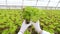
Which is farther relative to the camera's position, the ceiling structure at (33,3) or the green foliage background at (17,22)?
the ceiling structure at (33,3)

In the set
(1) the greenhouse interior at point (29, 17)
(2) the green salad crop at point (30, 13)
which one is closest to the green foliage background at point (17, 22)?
(1) the greenhouse interior at point (29, 17)

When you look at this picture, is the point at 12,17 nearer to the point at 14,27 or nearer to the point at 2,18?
the point at 2,18

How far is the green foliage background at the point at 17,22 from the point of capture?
2.14 m

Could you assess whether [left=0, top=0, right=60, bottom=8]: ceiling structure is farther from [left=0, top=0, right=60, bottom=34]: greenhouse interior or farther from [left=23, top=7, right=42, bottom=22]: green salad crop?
[left=23, top=7, right=42, bottom=22]: green salad crop

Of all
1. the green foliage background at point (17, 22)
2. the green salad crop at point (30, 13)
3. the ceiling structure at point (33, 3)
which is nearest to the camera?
the green salad crop at point (30, 13)

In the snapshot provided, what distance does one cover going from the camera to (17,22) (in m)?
2.32

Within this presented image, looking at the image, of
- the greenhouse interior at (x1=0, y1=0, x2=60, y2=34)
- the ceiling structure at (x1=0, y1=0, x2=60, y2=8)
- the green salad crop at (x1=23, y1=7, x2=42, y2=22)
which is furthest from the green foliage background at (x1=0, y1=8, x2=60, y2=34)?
the green salad crop at (x1=23, y1=7, x2=42, y2=22)

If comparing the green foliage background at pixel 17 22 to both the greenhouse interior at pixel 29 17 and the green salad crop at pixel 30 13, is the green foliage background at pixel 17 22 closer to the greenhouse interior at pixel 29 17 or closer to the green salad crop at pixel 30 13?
the greenhouse interior at pixel 29 17

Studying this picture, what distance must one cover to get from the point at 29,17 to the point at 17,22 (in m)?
0.64

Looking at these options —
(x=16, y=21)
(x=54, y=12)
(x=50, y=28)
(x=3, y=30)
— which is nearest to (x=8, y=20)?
(x=16, y=21)

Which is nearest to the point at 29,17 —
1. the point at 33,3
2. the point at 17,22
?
the point at 17,22

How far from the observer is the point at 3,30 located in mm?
2098

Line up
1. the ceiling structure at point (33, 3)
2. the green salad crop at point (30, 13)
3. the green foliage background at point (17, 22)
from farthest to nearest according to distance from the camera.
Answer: the ceiling structure at point (33, 3) → the green foliage background at point (17, 22) → the green salad crop at point (30, 13)

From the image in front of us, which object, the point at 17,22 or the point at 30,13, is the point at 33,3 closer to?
the point at 17,22
